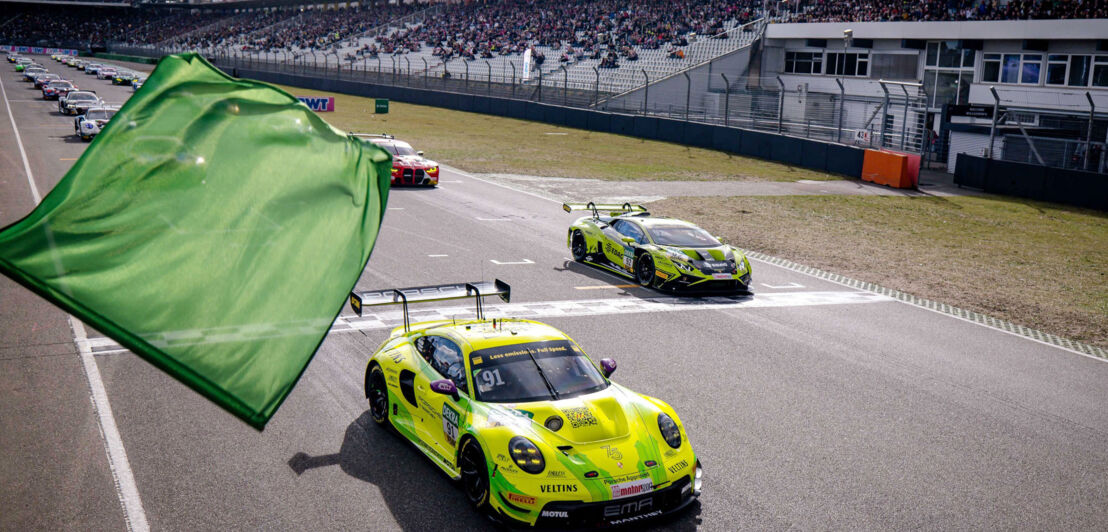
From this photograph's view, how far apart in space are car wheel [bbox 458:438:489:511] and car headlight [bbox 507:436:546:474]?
27 cm

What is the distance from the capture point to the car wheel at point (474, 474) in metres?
7.06

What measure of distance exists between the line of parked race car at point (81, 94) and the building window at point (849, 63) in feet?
120

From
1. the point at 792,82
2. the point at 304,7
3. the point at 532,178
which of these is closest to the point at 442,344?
the point at 532,178

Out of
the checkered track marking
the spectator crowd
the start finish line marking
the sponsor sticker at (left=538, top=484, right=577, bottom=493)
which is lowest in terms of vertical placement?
the checkered track marking

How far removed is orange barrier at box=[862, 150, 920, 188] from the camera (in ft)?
102

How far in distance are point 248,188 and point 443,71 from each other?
62.4 m

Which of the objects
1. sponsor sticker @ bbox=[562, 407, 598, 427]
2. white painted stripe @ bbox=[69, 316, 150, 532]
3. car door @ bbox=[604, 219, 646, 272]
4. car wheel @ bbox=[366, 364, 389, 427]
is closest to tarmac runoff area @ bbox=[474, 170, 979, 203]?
car door @ bbox=[604, 219, 646, 272]

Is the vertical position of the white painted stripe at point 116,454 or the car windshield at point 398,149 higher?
the car windshield at point 398,149

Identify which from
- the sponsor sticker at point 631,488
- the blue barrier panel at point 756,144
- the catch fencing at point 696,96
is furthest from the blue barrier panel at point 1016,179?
the sponsor sticker at point 631,488

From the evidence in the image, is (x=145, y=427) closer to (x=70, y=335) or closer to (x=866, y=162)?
(x=70, y=335)

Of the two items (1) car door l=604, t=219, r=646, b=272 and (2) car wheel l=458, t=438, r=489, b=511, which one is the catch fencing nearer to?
(1) car door l=604, t=219, r=646, b=272

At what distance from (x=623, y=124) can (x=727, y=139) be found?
7497 mm

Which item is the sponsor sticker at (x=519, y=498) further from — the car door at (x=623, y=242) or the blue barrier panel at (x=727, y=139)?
the blue barrier panel at (x=727, y=139)

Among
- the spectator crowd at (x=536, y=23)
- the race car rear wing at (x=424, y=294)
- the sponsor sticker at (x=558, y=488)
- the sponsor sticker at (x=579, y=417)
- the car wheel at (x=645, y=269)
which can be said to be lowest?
the car wheel at (x=645, y=269)
